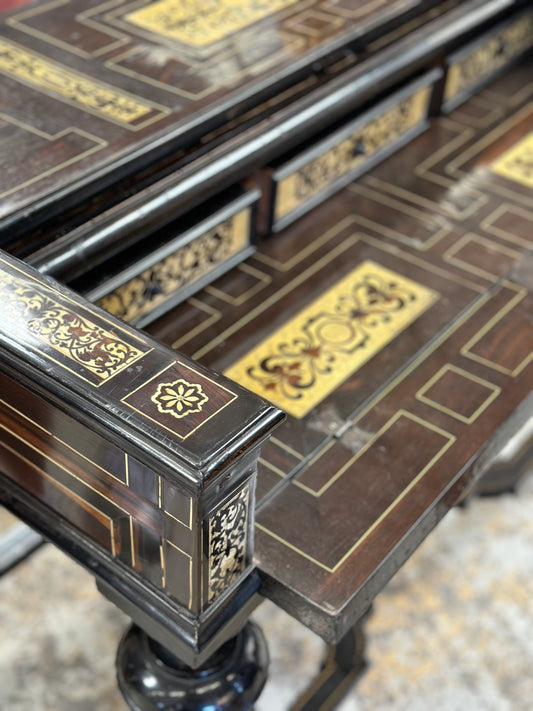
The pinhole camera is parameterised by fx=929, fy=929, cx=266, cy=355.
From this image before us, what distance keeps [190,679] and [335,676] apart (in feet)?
1.70

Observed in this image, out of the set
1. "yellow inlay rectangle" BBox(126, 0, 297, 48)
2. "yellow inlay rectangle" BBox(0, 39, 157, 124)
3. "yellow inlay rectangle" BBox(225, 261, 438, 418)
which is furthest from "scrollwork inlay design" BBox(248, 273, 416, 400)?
"yellow inlay rectangle" BBox(126, 0, 297, 48)

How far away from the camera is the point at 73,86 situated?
5.56 feet

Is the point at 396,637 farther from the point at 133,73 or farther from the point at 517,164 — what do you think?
the point at 133,73

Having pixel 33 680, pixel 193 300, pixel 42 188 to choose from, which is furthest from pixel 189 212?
pixel 33 680

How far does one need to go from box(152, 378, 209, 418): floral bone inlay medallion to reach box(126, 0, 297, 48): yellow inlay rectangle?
1.02 m

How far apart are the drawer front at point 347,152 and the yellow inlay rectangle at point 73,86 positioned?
0.29 metres

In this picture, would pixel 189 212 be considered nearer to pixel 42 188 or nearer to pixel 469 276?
pixel 42 188

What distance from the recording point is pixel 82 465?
3.85ft

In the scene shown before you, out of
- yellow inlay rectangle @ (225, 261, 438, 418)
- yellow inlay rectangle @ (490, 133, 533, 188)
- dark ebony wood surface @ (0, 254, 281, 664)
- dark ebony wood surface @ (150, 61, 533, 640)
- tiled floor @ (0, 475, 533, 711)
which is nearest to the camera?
dark ebony wood surface @ (0, 254, 281, 664)

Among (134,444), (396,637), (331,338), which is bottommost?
(396,637)

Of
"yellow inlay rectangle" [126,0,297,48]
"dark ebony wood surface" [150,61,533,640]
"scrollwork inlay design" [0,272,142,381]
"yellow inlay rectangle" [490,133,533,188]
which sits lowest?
"dark ebony wood surface" [150,61,533,640]

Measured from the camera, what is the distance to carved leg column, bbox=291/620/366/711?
1748 millimetres

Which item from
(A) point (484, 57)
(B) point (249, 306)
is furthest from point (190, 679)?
(A) point (484, 57)

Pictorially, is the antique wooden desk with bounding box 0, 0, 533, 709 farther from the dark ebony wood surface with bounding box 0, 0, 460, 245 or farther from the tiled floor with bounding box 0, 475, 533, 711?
the tiled floor with bounding box 0, 475, 533, 711
